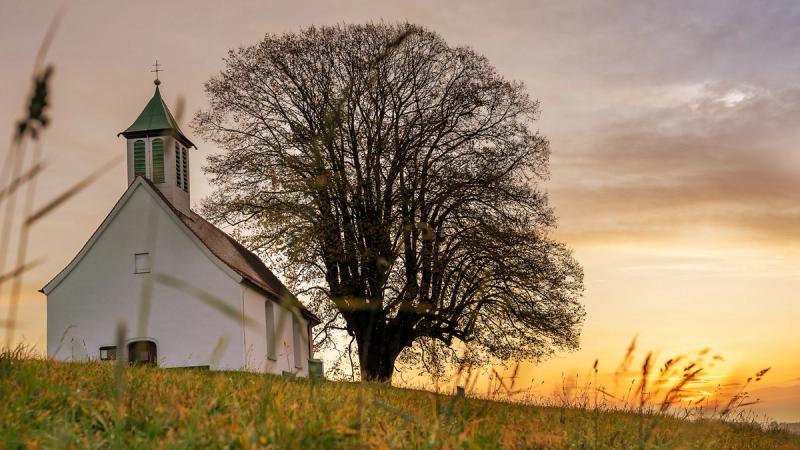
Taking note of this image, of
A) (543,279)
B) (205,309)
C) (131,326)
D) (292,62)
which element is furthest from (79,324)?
(543,279)

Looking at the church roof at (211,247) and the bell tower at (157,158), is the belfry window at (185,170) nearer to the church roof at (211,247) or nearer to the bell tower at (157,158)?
the bell tower at (157,158)

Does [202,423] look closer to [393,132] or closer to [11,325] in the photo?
[11,325]

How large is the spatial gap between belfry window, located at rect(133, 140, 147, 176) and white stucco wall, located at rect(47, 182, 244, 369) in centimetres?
359

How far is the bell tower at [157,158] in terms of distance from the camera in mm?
30469

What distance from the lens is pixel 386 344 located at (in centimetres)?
2884

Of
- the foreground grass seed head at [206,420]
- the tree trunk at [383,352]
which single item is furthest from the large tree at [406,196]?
the foreground grass seed head at [206,420]

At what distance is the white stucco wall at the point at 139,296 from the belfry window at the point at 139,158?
359 cm

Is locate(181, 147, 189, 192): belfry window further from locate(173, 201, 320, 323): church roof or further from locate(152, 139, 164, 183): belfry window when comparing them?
locate(152, 139, 164, 183): belfry window

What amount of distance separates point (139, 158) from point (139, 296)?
7.23 metres

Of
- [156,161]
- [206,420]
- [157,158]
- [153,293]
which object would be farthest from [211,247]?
[206,420]

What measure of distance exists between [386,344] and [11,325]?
2635 cm

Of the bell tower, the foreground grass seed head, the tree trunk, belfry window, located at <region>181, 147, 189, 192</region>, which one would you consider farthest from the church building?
the foreground grass seed head

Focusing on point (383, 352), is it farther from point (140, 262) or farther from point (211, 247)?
point (140, 262)

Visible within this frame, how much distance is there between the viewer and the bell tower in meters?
30.5
